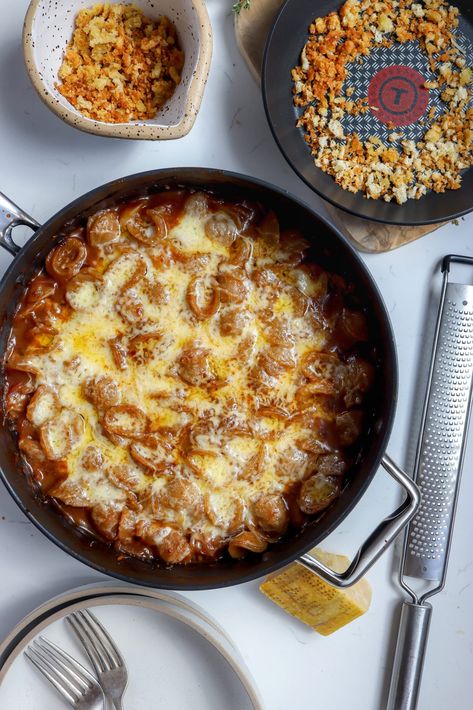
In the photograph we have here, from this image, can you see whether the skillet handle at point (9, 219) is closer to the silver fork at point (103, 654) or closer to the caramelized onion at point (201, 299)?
the caramelized onion at point (201, 299)

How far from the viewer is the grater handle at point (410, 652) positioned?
3.02 meters

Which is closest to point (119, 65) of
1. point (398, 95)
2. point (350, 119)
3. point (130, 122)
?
point (130, 122)

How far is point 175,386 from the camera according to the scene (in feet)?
8.89

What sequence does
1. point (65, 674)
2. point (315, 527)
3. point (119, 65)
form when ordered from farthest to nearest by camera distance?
point (65, 674) < point (119, 65) < point (315, 527)

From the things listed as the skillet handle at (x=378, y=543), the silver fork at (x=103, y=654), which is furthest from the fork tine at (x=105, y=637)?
the skillet handle at (x=378, y=543)

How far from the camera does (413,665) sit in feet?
9.93

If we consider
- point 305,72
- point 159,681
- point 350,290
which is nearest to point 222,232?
point 350,290

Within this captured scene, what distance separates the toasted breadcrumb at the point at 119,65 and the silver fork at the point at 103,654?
2.03 meters

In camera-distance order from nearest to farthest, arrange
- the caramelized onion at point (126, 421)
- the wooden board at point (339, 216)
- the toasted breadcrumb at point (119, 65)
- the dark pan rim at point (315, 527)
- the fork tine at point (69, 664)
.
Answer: the dark pan rim at point (315, 527)
the caramelized onion at point (126, 421)
the toasted breadcrumb at point (119, 65)
the wooden board at point (339, 216)
the fork tine at point (69, 664)

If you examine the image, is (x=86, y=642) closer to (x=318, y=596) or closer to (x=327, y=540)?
(x=318, y=596)

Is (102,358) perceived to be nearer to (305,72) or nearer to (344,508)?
(344,508)

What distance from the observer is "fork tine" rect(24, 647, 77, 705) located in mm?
2998

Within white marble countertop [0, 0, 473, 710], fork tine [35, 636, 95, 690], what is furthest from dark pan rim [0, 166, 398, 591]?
fork tine [35, 636, 95, 690]

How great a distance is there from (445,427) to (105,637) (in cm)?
167
